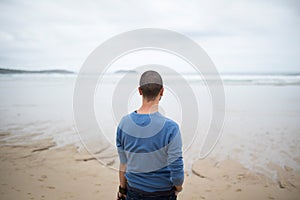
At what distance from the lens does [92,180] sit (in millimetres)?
4289

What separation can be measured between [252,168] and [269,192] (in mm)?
894

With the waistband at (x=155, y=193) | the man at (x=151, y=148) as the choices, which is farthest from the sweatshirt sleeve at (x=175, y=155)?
the waistband at (x=155, y=193)

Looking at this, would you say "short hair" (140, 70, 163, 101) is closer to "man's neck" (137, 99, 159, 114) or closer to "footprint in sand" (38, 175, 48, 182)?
"man's neck" (137, 99, 159, 114)

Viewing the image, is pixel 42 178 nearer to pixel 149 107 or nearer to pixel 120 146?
pixel 120 146

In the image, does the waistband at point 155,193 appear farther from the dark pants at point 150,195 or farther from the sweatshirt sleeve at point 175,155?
the sweatshirt sleeve at point 175,155

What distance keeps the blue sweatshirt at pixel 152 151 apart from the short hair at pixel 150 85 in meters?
0.16

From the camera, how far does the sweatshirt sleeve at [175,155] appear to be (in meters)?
1.98

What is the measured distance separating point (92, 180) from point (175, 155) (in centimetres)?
269

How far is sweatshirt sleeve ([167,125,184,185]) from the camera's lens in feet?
6.48

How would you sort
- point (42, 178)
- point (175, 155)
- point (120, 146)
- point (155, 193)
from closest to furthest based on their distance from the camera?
point (175, 155)
point (155, 193)
point (120, 146)
point (42, 178)

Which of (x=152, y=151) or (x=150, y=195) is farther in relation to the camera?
(x=150, y=195)

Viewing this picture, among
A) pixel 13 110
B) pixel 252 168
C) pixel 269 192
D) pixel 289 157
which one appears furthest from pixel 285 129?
pixel 13 110

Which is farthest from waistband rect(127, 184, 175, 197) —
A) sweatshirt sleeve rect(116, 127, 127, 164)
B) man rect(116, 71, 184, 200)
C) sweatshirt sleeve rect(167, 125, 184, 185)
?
sweatshirt sleeve rect(116, 127, 127, 164)

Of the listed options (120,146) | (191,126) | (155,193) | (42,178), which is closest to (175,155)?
(155,193)
